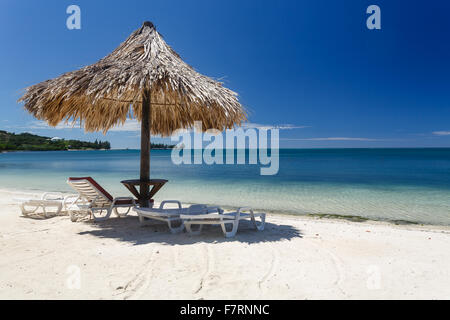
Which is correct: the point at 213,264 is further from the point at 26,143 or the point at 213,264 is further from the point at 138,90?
the point at 26,143

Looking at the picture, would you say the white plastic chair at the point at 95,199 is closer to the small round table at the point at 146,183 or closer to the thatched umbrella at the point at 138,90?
the small round table at the point at 146,183

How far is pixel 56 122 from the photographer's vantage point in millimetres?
5043

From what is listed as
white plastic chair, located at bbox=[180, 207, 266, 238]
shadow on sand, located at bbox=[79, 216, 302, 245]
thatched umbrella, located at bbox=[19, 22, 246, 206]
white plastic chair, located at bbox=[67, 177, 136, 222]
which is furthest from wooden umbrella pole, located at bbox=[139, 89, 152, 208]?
white plastic chair, located at bbox=[180, 207, 266, 238]

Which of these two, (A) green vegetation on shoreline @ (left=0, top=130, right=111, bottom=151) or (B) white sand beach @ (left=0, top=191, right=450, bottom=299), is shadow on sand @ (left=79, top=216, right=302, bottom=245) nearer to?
(B) white sand beach @ (left=0, top=191, right=450, bottom=299)

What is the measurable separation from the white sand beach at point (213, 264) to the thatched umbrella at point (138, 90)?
147 centimetres

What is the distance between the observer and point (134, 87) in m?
4.21

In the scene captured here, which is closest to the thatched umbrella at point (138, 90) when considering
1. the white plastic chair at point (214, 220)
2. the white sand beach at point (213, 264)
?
the white plastic chair at point (214, 220)

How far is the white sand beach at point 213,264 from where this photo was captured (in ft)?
8.09

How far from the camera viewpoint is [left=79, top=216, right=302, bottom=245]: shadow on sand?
3.93m

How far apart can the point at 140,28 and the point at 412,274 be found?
5.30 meters
